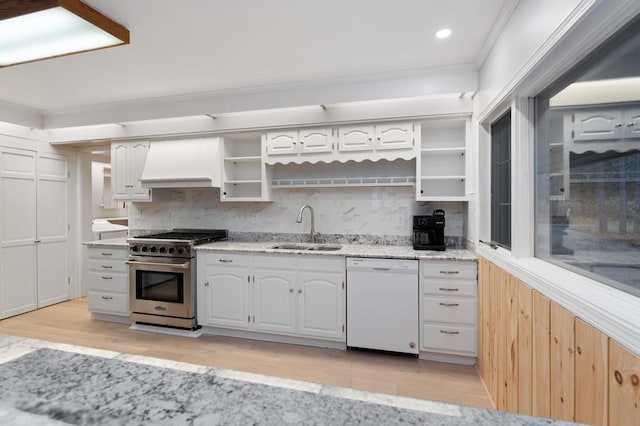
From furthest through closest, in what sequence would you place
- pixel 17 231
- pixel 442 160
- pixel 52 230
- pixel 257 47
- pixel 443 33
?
pixel 52 230, pixel 17 231, pixel 442 160, pixel 257 47, pixel 443 33

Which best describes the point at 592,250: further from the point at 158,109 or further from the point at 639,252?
the point at 158,109

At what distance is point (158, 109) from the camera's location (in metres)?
3.57

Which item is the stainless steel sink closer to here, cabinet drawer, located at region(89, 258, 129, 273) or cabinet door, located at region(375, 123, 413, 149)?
cabinet door, located at region(375, 123, 413, 149)

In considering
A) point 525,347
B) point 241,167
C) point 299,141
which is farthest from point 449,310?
point 241,167

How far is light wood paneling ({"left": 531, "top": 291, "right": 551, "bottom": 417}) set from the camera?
54.1 inches

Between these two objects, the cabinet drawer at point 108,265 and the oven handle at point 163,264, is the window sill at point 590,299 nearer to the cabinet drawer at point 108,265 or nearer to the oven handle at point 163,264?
the oven handle at point 163,264

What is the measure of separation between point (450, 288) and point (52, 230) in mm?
4920

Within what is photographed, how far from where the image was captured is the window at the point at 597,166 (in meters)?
1.07

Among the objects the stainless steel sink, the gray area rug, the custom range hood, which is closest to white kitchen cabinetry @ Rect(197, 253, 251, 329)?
the stainless steel sink

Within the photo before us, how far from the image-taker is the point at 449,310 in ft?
8.75

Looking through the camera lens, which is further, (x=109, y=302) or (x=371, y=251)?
(x=109, y=302)

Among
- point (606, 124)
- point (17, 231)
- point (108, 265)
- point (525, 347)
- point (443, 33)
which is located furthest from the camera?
point (17, 231)

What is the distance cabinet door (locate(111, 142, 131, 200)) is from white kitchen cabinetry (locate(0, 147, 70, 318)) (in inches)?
40.3

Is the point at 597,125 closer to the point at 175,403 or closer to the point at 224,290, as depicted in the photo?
the point at 175,403
